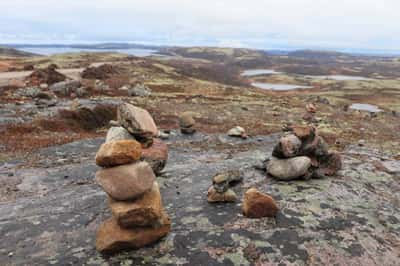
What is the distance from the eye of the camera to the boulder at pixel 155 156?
15.4 metres

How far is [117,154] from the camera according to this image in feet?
33.8

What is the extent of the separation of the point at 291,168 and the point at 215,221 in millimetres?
5181

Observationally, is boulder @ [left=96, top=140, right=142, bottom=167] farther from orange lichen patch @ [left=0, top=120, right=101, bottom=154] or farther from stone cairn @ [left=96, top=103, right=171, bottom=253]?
orange lichen patch @ [left=0, top=120, right=101, bottom=154]

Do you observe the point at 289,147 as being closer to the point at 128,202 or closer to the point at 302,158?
the point at 302,158

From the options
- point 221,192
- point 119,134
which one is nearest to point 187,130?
point 119,134

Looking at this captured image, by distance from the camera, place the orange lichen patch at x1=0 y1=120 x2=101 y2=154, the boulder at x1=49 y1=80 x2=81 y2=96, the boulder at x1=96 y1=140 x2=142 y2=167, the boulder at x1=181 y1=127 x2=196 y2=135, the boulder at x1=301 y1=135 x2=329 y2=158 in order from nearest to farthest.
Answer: the boulder at x1=96 y1=140 x2=142 y2=167
the boulder at x1=301 y1=135 x2=329 y2=158
the orange lichen patch at x1=0 y1=120 x2=101 y2=154
the boulder at x1=181 y1=127 x2=196 y2=135
the boulder at x1=49 y1=80 x2=81 y2=96

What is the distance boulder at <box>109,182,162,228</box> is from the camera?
388 inches

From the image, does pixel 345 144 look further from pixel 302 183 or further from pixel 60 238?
pixel 60 238

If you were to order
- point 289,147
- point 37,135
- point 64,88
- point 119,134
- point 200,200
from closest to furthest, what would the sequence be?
point 200,200 → point 119,134 → point 289,147 → point 37,135 → point 64,88

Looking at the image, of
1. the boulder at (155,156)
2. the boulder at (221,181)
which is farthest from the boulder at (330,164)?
the boulder at (155,156)

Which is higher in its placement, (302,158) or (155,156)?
(302,158)

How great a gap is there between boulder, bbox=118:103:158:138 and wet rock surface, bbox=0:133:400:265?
251cm

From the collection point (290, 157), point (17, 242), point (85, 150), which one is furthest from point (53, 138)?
point (290, 157)

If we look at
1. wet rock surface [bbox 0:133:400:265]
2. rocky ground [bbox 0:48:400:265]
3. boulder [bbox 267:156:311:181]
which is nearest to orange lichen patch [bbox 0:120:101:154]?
rocky ground [bbox 0:48:400:265]
